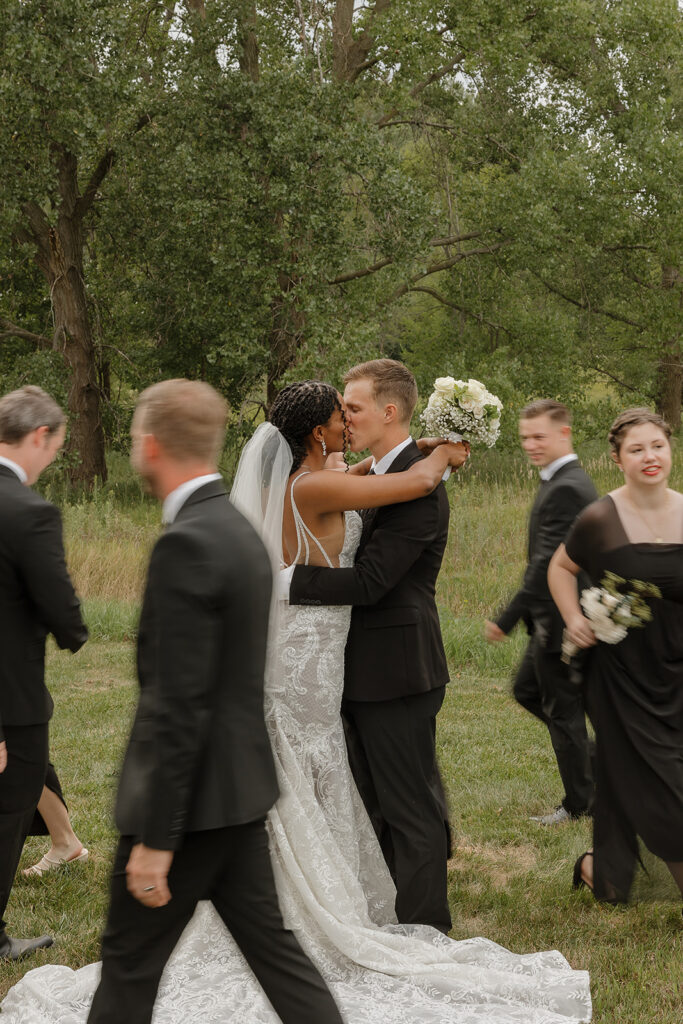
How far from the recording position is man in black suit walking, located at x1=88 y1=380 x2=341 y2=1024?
2.63 m

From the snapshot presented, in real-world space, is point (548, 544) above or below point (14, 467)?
below

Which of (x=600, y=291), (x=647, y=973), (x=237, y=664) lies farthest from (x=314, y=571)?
(x=600, y=291)

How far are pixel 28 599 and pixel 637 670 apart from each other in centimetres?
263

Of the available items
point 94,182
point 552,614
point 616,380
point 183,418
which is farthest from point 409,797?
point 616,380

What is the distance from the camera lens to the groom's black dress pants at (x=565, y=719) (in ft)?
19.6

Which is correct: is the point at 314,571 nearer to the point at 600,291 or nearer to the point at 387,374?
the point at 387,374

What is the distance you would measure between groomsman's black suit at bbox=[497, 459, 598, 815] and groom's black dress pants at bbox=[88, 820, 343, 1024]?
3214 mm

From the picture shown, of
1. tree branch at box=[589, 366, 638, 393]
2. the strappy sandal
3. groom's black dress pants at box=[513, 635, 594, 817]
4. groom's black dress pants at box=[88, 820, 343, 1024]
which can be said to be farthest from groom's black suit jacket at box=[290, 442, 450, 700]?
tree branch at box=[589, 366, 638, 393]

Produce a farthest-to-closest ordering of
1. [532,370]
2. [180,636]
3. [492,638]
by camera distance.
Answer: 1. [532,370]
2. [492,638]
3. [180,636]

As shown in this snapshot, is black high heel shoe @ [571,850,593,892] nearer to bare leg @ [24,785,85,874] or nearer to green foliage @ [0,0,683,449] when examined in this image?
bare leg @ [24,785,85,874]

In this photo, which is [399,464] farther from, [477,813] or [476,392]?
[477,813]

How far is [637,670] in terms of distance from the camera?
187 inches

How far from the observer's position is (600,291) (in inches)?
1109

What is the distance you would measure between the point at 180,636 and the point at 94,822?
157 inches
